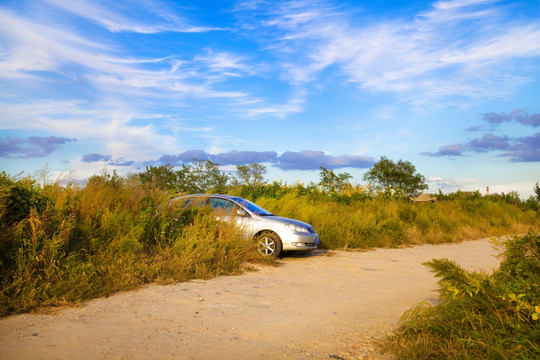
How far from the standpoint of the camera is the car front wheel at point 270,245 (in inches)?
489

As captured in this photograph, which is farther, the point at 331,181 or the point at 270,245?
the point at 331,181

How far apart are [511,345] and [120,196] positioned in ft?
26.7

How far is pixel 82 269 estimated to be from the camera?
7.70m

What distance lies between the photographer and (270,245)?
493 inches

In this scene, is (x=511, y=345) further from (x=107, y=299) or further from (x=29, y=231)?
(x=29, y=231)

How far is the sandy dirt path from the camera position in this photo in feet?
16.8

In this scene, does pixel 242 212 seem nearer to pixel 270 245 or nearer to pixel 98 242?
pixel 270 245

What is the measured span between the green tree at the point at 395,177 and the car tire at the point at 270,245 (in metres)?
51.0

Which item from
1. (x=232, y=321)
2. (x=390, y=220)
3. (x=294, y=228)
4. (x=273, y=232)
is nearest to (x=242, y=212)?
(x=273, y=232)

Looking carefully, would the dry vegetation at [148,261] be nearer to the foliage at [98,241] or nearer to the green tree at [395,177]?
the foliage at [98,241]

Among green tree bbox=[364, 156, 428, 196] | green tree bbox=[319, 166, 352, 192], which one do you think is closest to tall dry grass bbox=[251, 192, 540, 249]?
green tree bbox=[319, 166, 352, 192]

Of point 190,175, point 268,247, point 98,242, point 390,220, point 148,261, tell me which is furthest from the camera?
point 190,175

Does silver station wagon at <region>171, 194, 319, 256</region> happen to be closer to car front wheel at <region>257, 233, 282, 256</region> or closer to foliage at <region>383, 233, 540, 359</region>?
car front wheel at <region>257, 233, 282, 256</region>

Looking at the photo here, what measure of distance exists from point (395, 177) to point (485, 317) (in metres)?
58.9
